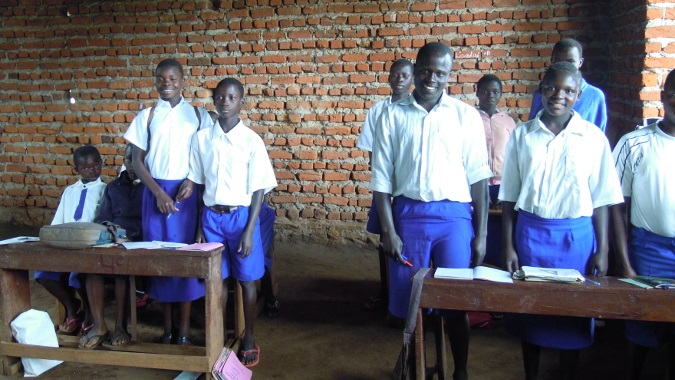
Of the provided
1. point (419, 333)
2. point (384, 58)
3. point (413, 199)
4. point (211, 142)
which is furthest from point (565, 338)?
point (384, 58)

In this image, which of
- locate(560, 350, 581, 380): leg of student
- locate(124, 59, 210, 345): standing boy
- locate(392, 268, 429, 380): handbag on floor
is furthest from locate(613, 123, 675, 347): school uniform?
locate(124, 59, 210, 345): standing boy

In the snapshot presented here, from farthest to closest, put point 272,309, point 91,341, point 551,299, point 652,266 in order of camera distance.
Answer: point 272,309 → point 91,341 → point 652,266 → point 551,299

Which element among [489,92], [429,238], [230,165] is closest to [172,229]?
[230,165]

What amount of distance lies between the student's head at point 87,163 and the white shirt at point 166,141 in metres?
0.48

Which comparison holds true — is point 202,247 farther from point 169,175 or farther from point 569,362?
point 569,362

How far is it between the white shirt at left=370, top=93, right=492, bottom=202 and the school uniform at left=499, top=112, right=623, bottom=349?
232 millimetres

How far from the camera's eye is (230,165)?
10.4 ft

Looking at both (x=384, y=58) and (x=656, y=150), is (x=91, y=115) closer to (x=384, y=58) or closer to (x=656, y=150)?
(x=384, y=58)

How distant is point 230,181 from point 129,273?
705mm

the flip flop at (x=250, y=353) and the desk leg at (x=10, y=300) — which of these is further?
the flip flop at (x=250, y=353)

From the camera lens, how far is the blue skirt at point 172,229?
333 cm

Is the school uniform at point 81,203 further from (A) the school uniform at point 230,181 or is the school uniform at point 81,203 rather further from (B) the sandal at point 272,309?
(B) the sandal at point 272,309

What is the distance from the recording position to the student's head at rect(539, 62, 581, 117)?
248 cm

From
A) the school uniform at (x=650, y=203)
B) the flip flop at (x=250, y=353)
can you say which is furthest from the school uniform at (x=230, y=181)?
the school uniform at (x=650, y=203)
